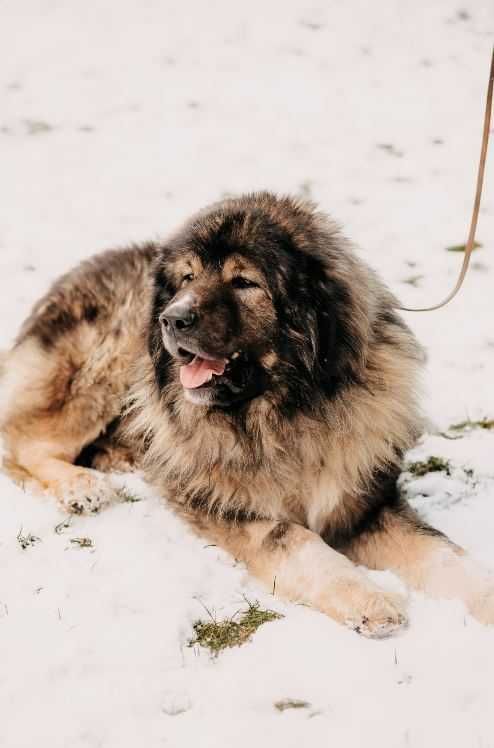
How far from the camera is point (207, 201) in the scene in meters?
6.05

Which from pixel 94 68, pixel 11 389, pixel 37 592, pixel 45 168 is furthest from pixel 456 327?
pixel 94 68

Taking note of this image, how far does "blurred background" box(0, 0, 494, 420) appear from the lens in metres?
5.37

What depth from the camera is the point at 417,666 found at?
2.32 meters

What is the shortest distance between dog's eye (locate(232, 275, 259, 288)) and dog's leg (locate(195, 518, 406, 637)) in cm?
90

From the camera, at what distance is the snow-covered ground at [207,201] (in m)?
2.22

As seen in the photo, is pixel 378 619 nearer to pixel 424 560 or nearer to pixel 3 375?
pixel 424 560

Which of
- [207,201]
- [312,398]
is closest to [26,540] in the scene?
[312,398]

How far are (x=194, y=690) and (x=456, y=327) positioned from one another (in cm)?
297

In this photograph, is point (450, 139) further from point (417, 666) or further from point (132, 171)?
point (417, 666)

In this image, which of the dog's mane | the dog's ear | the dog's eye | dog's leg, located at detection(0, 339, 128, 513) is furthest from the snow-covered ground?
the dog's eye

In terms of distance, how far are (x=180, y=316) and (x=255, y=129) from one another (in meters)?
4.76

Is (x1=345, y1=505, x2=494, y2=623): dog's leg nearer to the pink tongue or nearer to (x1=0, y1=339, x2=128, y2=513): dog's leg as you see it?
the pink tongue

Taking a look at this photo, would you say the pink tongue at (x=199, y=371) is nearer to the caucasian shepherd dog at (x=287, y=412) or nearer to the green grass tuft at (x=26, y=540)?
the caucasian shepherd dog at (x=287, y=412)

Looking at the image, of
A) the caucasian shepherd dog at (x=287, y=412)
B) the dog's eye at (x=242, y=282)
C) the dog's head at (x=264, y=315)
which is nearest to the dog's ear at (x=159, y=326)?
the caucasian shepherd dog at (x=287, y=412)
